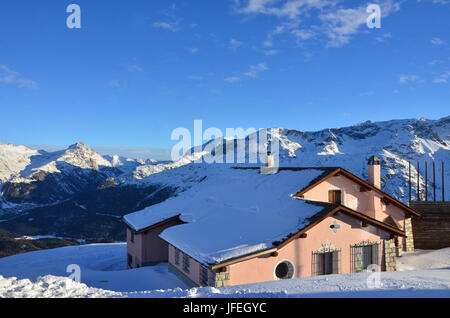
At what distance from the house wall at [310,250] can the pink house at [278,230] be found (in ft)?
0.13

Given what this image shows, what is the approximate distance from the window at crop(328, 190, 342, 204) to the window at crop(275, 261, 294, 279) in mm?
6996

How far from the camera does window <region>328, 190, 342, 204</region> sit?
18.8m

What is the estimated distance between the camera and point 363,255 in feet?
47.9

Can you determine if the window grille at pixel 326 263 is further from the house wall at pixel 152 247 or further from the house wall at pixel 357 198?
the house wall at pixel 152 247

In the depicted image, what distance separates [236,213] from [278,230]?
3.83 meters

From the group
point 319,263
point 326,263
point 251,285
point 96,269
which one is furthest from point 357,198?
point 96,269

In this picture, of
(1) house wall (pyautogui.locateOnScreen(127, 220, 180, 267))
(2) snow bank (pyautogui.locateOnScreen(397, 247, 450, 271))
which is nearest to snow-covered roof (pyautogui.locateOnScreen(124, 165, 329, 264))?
(1) house wall (pyautogui.locateOnScreen(127, 220, 180, 267))

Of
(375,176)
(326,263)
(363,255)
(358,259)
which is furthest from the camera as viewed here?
(375,176)

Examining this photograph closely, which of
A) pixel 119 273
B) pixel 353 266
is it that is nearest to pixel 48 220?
pixel 119 273

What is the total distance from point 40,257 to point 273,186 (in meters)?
21.7

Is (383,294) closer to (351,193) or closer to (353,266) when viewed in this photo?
(353,266)

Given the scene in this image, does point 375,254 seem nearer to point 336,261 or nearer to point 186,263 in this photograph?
point 336,261

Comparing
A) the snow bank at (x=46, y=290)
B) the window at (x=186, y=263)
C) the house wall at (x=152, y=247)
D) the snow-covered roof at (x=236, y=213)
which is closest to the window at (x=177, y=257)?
the snow-covered roof at (x=236, y=213)

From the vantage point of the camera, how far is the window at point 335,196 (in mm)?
18812
